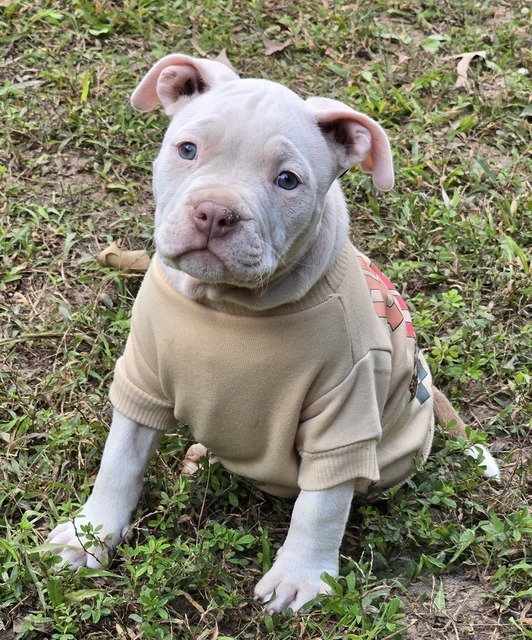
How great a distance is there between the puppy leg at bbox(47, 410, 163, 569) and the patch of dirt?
130 cm

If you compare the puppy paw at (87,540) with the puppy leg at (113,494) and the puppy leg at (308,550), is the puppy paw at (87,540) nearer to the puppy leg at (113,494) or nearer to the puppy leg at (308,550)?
the puppy leg at (113,494)

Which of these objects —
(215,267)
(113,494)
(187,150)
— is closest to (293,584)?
(113,494)

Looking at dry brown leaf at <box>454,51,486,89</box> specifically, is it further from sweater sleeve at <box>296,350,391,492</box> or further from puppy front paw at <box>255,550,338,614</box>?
puppy front paw at <box>255,550,338,614</box>

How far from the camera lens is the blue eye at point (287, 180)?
11.9 ft

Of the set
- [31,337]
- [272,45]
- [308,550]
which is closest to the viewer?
[308,550]

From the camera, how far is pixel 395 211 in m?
6.26

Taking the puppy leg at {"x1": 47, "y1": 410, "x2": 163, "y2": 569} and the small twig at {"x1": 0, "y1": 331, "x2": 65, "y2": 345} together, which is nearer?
the puppy leg at {"x1": 47, "y1": 410, "x2": 163, "y2": 569}

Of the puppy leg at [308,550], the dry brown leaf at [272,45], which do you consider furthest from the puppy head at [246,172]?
the dry brown leaf at [272,45]

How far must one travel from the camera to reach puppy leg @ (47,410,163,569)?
4289mm

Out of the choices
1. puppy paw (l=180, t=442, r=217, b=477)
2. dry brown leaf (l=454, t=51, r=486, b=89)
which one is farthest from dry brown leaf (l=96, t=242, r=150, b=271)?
dry brown leaf (l=454, t=51, r=486, b=89)

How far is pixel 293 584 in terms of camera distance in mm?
4184

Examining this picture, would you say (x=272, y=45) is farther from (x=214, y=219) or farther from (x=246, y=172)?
(x=214, y=219)

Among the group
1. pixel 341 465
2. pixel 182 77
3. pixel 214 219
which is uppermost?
pixel 182 77

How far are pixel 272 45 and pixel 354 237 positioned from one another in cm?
193
